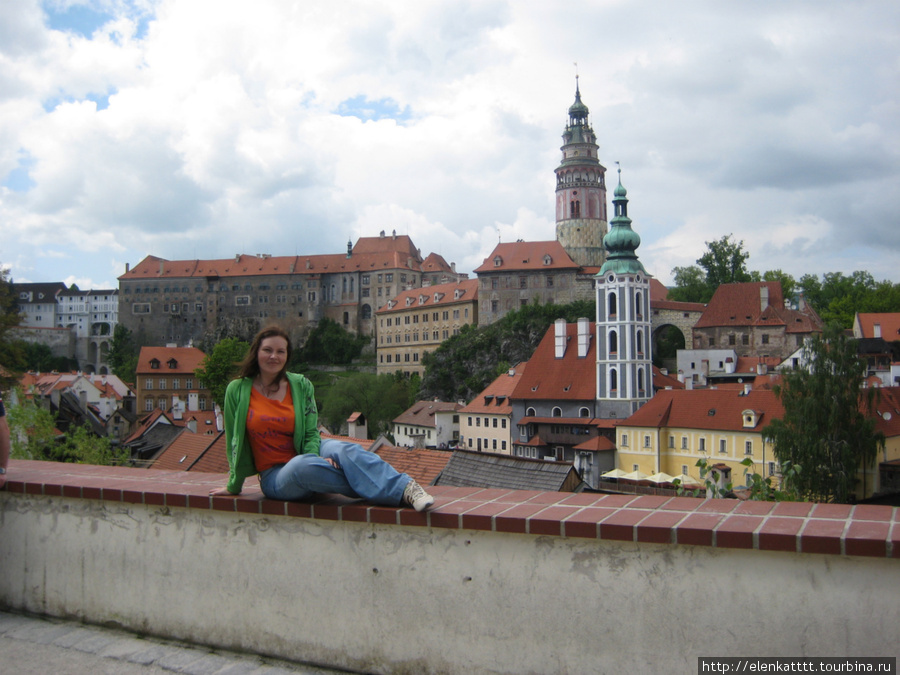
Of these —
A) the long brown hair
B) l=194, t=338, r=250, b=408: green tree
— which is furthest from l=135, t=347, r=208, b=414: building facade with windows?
the long brown hair

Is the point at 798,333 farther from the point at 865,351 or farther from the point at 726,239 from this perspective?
the point at 726,239

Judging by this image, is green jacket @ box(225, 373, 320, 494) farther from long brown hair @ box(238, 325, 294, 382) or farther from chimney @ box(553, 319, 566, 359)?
chimney @ box(553, 319, 566, 359)

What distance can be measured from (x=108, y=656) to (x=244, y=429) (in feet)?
4.66

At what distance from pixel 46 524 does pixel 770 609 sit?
4258 mm

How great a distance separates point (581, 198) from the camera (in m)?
81.8

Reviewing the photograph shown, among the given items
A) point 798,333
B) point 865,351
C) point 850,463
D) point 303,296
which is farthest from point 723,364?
point 303,296

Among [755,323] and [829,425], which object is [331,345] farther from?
[829,425]

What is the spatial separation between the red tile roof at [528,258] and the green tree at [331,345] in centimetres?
2128

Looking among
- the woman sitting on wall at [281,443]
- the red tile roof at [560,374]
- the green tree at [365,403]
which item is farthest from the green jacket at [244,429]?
the green tree at [365,403]

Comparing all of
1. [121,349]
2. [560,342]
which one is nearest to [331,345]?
[121,349]

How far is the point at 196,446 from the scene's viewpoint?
2394 centimetres

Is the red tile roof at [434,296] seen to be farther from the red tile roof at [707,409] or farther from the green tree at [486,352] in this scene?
the red tile roof at [707,409]

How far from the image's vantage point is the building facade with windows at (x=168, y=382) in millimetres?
61250

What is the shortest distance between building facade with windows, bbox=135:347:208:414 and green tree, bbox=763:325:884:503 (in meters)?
45.4
